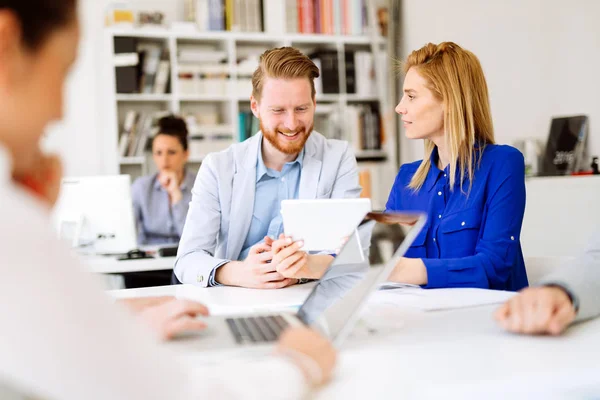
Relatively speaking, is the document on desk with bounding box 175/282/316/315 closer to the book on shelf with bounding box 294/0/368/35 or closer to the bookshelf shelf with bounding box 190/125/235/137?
the bookshelf shelf with bounding box 190/125/235/137

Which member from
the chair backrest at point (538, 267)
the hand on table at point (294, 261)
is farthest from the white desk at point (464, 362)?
the chair backrest at point (538, 267)

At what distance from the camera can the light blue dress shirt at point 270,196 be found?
241cm

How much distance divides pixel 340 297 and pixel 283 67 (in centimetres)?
140

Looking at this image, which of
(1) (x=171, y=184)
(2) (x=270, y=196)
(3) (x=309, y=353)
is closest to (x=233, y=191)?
(2) (x=270, y=196)

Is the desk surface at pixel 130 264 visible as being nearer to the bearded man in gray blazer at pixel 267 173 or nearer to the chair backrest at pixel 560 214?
the bearded man in gray blazer at pixel 267 173

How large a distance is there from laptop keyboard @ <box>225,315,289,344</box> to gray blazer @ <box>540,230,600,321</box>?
1.57ft

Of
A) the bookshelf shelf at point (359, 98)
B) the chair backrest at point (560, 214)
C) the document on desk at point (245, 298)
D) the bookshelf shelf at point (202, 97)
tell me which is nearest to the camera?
the document on desk at point (245, 298)

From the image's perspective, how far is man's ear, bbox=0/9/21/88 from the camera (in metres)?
0.61

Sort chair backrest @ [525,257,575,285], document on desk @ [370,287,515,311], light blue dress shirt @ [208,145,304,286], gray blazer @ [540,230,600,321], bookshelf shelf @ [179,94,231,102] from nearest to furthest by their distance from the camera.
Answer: gray blazer @ [540,230,600,321]
document on desk @ [370,287,515,311]
chair backrest @ [525,257,575,285]
light blue dress shirt @ [208,145,304,286]
bookshelf shelf @ [179,94,231,102]

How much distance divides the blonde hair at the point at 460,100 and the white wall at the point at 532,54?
5.65 feet

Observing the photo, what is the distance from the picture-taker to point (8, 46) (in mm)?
618

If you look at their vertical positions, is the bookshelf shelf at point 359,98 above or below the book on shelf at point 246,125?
above

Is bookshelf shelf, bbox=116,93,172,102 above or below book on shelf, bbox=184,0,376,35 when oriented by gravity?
below

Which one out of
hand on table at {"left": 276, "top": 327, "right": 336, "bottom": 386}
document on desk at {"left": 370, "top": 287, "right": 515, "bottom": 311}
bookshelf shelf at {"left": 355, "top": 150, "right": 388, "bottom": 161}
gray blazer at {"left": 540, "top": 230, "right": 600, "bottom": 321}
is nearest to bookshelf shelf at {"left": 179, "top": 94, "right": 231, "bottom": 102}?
bookshelf shelf at {"left": 355, "top": 150, "right": 388, "bottom": 161}
